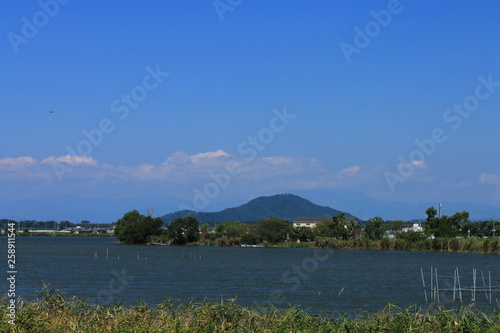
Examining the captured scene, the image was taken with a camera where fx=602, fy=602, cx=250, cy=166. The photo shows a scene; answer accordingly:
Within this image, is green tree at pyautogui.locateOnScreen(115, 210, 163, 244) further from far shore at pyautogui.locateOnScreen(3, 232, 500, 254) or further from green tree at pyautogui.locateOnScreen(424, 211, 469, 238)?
green tree at pyautogui.locateOnScreen(424, 211, 469, 238)

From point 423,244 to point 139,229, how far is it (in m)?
65.7

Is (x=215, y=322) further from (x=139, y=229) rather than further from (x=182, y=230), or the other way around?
(x=139, y=229)

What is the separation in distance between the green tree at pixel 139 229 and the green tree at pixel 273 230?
80.1 feet

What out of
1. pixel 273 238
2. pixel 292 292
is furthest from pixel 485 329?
pixel 273 238

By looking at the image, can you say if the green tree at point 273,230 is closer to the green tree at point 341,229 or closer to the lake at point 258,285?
the green tree at point 341,229

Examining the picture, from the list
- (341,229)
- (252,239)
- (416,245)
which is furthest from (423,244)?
(252,239)

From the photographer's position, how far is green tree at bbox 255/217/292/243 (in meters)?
135

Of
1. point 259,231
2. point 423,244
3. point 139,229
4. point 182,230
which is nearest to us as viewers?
point 423,244

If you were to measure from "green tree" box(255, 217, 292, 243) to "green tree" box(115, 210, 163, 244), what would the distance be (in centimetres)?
2441

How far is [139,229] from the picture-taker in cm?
14162

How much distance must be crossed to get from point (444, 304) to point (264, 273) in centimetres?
2532

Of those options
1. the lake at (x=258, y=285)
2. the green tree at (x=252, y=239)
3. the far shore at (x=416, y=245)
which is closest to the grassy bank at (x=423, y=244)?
the far shore at (x=416, y=245)

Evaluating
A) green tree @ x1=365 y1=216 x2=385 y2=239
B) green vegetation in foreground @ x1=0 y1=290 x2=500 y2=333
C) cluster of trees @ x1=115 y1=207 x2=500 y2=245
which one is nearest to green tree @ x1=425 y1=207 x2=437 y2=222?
cluster of trees @ x1=115 y1=207 x2=500 y2=245

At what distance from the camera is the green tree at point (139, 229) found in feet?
465
